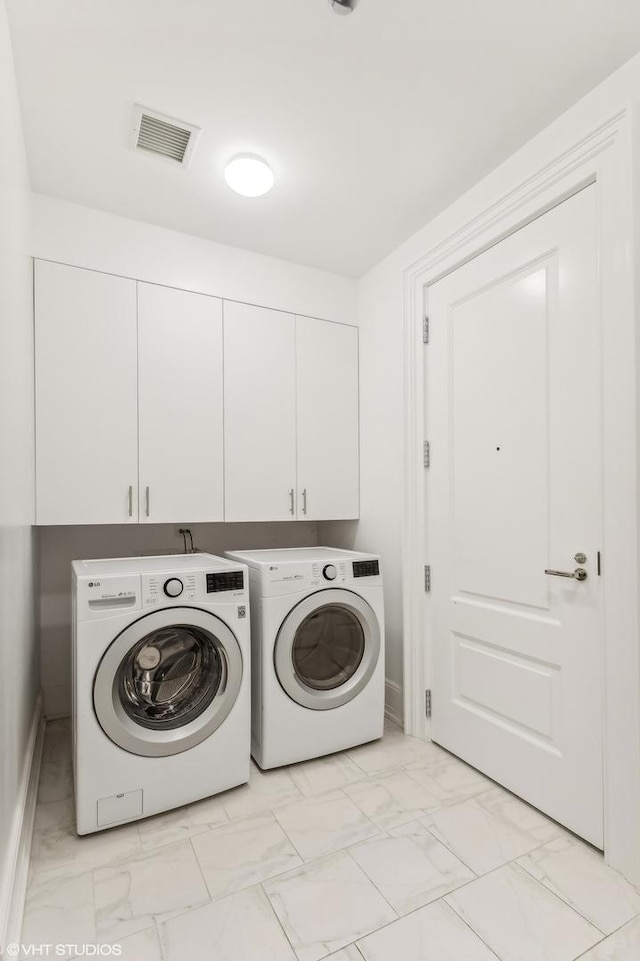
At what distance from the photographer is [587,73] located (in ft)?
5.02

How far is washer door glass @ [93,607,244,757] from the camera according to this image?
1723mm

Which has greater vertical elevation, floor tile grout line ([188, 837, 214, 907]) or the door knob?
the door knob

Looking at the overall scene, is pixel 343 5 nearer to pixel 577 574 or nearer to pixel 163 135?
pixel 163 135

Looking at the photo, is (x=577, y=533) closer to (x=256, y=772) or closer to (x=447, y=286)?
(x=447, y=286)

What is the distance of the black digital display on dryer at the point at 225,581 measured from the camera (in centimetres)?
192

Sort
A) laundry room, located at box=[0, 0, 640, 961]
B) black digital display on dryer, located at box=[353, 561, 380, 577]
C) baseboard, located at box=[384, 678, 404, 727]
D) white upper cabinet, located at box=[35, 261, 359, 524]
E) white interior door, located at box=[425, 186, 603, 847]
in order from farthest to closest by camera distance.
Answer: baseboard, located at box=[384, 678, 404, 727] → black digital display on dryer, located at box=[353, 561, 380, 577] → white upper cabinet, located at box=[35, 261, 359, 524] → white interior door, located at box=[425, 186, 603, 847] → laundry room, located at box=[0, 0, 640, 961]

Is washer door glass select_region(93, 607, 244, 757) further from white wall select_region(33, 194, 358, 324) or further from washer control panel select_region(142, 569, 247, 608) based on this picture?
white wall select_region(33, 194, 358, 324)

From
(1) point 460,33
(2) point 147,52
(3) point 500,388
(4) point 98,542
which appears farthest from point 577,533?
(4) point 98,542

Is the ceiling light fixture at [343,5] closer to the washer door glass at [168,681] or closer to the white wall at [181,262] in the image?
the white wall at [181,262]

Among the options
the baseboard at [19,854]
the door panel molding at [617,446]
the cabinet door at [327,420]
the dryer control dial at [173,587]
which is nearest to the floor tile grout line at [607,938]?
the door panel molding at [617,446]

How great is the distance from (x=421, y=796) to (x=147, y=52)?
8.84 feet

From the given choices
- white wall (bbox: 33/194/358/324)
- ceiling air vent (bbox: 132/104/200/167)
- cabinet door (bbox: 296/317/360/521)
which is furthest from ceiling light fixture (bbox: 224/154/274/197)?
cabinet door (bbox: 296/317/360/521)

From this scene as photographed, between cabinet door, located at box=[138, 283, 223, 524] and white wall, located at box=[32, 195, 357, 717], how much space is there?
0.14 m

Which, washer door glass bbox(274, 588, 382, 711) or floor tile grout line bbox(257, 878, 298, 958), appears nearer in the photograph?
floor tile grout line bbox(257, 878, 298, 958)
